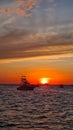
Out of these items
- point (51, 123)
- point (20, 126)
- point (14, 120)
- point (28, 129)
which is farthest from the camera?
point (14, 120)

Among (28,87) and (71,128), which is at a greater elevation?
(28,87)

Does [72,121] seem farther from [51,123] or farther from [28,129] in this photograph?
[28,129]

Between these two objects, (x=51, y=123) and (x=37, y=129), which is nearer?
(x=37, y=129)

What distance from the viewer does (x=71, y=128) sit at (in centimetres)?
3147

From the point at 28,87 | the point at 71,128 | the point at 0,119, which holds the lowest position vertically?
the point at 71,128

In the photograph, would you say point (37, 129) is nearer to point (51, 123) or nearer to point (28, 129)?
point (28, 129)

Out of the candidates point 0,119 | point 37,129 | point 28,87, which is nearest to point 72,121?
point 37,129

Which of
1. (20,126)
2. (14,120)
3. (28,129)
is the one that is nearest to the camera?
(28,129)

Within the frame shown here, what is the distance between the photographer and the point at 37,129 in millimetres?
30891

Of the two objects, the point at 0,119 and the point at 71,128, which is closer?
the point at 71,128

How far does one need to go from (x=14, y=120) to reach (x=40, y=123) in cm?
435

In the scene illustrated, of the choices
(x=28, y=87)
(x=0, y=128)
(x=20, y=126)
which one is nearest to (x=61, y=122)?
(x=20, y=126)

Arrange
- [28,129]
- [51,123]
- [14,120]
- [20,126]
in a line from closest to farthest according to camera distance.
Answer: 1. [28,129]
2. [20,126]
3. [51,123]
4. [14,120]

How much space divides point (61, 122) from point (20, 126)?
6352 mm
